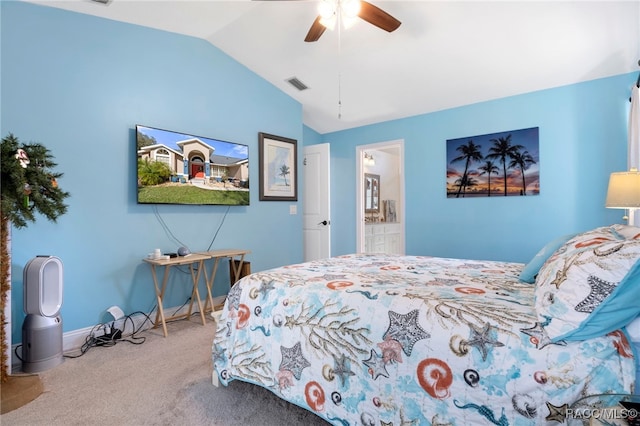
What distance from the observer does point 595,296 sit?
1.06m

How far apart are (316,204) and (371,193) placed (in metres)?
1.94

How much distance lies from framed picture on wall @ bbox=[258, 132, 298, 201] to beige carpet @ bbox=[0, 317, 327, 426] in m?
2.18

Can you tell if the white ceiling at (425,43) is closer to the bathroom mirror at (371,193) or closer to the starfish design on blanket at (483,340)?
the bathroom mirror at (371,193)

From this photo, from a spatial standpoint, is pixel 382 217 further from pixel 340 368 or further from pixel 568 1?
pixel 340 368

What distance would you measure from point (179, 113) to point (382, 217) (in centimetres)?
454

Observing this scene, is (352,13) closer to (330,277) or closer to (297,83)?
(330,277)

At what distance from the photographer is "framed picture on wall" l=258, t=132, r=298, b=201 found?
4094 mm

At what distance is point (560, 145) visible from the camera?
3.50m

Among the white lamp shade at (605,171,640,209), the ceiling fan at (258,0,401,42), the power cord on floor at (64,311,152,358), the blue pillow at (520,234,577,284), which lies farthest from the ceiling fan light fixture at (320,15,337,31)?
the power cord on floor at (64,311,152,358)

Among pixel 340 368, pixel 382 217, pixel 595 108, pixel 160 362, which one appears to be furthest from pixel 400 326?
pixel 382 217

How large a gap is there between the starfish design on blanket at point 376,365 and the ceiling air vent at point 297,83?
357cm

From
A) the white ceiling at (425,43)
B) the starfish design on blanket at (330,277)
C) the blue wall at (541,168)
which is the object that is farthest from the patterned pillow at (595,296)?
the blue wall at (541,168)

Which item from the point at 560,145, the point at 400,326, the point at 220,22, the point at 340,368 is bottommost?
the point at 340,368

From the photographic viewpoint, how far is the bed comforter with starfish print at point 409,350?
1058 millimetres
